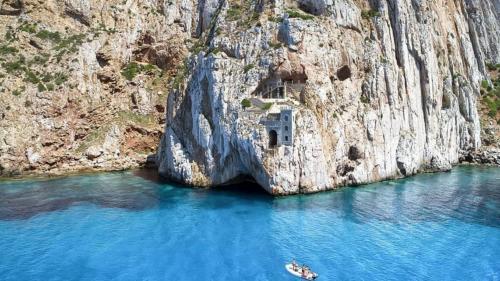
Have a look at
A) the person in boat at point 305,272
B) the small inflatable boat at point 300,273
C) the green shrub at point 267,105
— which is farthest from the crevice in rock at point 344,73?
the person in boat at point 305,272

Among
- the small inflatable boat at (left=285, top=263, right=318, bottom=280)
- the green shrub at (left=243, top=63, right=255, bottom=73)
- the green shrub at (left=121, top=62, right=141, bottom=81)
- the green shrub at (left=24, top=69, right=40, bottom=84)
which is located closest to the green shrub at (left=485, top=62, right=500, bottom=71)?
the green shrub at (left=243, top=63, right=255, bottom=73)

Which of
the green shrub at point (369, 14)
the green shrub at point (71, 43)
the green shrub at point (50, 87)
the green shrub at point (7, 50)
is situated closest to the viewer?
the green shrub at point (369, 14)

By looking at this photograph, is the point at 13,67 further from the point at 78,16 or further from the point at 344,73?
the point at 344,73

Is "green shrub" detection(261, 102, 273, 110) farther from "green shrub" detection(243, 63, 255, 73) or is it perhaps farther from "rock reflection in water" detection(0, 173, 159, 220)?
"rock reflection in water" detection(0, 173, 159, 220)

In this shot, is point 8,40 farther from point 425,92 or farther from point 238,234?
point 425,92

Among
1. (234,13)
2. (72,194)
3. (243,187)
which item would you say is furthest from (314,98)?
(72,194)

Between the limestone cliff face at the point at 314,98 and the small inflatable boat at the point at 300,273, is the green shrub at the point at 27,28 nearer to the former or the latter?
the limestone cliff face at the point at 314,98

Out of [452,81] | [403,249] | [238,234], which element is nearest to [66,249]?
[238,234]
